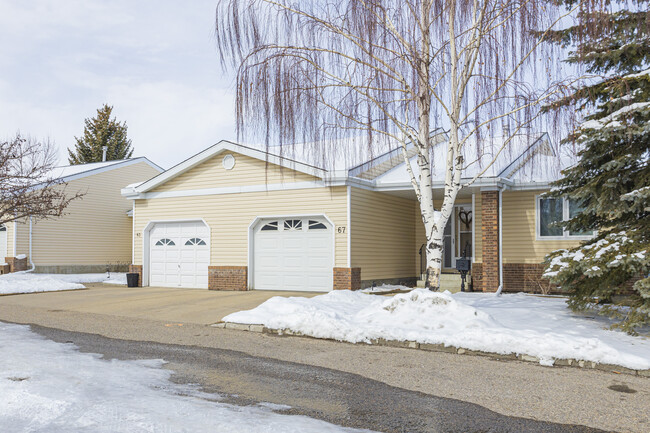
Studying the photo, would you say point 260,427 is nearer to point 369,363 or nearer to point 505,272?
point 369,363

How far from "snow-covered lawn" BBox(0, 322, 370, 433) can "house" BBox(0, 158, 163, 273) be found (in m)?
19.0

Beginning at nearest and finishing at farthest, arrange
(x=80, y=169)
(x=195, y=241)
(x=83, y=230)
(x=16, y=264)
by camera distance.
Result: (x=195, y=241) < (x=16, y=264) < (x=83, y=230) < (x=80, y=169)

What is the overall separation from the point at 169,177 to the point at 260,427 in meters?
15.8

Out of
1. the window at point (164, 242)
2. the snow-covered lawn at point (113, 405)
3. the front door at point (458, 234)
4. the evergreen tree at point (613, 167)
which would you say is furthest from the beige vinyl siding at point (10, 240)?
the evergreen tree at point (613, 167)

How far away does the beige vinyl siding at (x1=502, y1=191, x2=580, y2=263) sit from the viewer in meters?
15.8

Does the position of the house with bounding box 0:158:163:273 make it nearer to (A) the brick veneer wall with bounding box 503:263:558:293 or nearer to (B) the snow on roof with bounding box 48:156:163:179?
(B) the snow on roof with bounding box 48:156:163:179

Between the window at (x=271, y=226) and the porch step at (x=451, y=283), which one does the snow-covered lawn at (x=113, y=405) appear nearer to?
the window at (x=271, y=226)

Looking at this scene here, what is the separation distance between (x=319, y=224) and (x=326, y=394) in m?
11.1

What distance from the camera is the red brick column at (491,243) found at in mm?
15602

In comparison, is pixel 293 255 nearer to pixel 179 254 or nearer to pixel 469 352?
pixel 179 254

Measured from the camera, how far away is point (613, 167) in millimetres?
9312

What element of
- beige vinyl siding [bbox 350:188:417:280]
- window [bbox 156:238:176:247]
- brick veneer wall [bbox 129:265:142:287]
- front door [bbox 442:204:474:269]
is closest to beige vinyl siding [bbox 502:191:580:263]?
front door [bbox 442:204:474:269]

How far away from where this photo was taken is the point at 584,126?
28.5 feet

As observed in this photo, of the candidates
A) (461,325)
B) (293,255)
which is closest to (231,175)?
(293,255)
